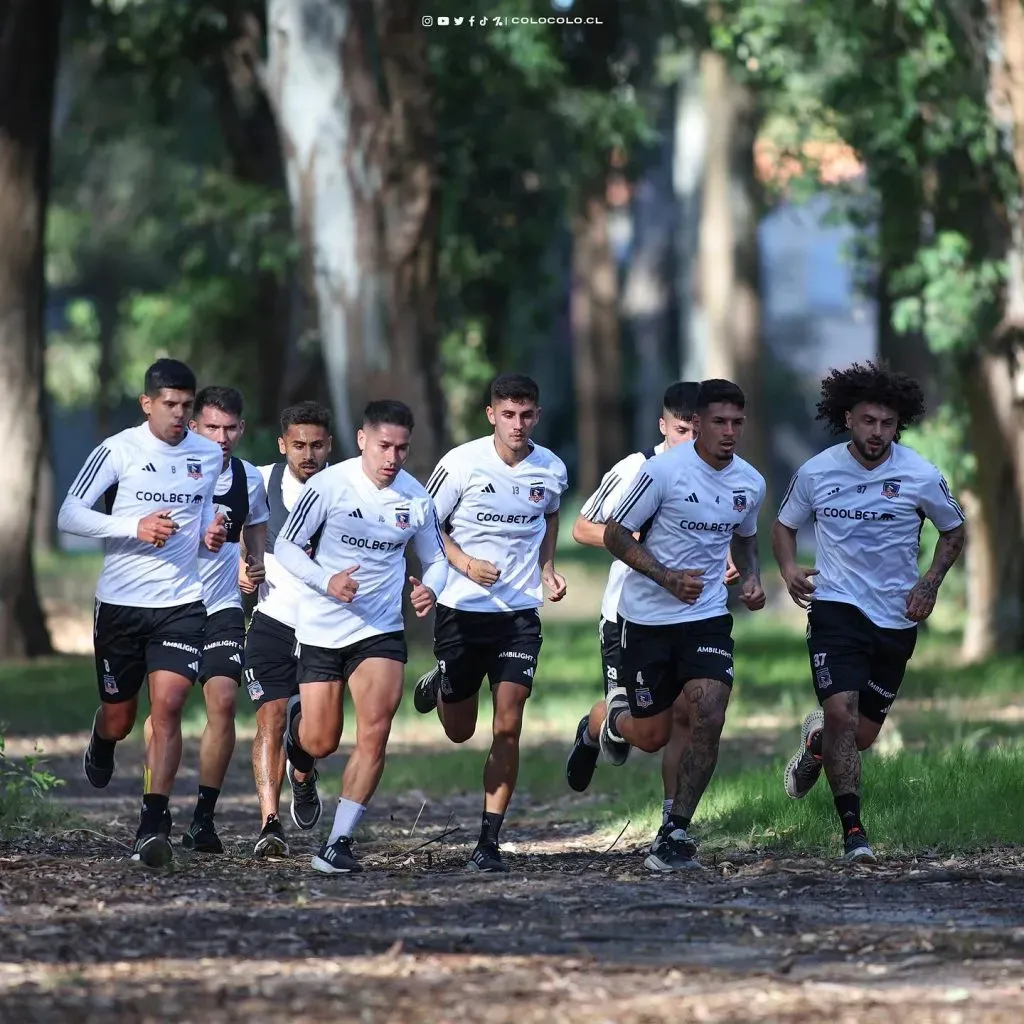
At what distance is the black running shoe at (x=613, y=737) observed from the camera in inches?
514

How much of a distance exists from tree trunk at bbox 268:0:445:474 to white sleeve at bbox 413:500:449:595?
13.2 meters

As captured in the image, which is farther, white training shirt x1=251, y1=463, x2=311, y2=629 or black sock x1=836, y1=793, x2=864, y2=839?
white training shirt x1=251, y1=463, x2=311, y2=629

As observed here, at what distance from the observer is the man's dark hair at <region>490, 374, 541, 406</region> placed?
1211 centimetres

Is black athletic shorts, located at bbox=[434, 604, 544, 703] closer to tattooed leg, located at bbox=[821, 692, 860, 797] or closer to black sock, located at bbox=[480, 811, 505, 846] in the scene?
black sock, located at bbox=[480, 811, 505, 846]

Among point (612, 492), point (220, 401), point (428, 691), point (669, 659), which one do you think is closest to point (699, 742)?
point (669, 659)

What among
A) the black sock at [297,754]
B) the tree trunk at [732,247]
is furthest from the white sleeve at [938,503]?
the tree trunk at [732,247]

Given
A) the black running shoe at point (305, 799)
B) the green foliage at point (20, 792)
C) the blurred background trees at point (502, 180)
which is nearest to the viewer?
the green foliage at point (20, 792)

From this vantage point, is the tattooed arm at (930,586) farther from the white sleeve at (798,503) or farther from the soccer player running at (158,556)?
the soccer player running at (158,556)

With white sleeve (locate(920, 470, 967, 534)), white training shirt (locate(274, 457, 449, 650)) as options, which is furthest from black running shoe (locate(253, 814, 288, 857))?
white sleeve (locate(920, 470, 967, 534))

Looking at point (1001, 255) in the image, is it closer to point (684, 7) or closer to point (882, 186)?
point (882, 186)

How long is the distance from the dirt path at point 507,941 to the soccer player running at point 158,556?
2.34 ft

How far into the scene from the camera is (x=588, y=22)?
30828 millimetres

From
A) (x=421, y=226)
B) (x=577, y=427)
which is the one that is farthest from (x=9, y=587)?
(x=577, y=427)

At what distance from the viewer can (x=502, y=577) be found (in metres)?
12.3
